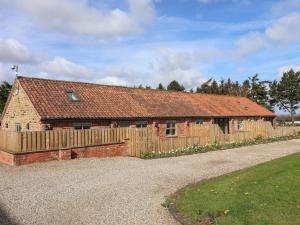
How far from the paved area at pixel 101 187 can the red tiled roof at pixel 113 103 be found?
17.2 feet

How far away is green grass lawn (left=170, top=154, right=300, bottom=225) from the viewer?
790cm

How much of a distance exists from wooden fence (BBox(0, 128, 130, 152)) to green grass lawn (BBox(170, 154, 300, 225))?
9423 mm

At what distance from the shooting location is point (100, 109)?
24438 millimetres

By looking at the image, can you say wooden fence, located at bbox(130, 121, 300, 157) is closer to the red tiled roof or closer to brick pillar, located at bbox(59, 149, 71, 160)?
the red tiled roof

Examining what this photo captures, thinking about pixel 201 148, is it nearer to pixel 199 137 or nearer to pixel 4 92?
pixel 199 137

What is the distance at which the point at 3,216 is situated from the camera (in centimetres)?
878

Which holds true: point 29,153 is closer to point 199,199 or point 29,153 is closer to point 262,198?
point 199,199

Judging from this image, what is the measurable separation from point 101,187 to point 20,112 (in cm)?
1421

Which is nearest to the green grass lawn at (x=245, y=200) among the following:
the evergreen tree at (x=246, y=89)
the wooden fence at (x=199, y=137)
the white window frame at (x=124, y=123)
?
the wooden fence at (x=199, y=137)

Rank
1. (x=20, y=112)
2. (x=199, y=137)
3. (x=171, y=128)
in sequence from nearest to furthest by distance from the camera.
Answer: (x=20, y=112) → (x=199, y=137) → (x=171, y=128)

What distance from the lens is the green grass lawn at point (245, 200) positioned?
7898 mm

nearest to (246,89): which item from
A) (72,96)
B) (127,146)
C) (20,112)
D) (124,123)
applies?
(124,123)

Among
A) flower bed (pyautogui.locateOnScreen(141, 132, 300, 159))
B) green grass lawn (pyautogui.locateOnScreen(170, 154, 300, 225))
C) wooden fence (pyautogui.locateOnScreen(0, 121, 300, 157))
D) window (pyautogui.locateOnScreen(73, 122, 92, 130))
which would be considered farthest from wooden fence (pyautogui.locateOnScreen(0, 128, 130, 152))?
green grass lawn (pyautogui.locateOnScreen(170, 154, 300, 225))

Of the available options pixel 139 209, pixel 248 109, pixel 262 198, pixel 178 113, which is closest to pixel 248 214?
pixel 262 198
